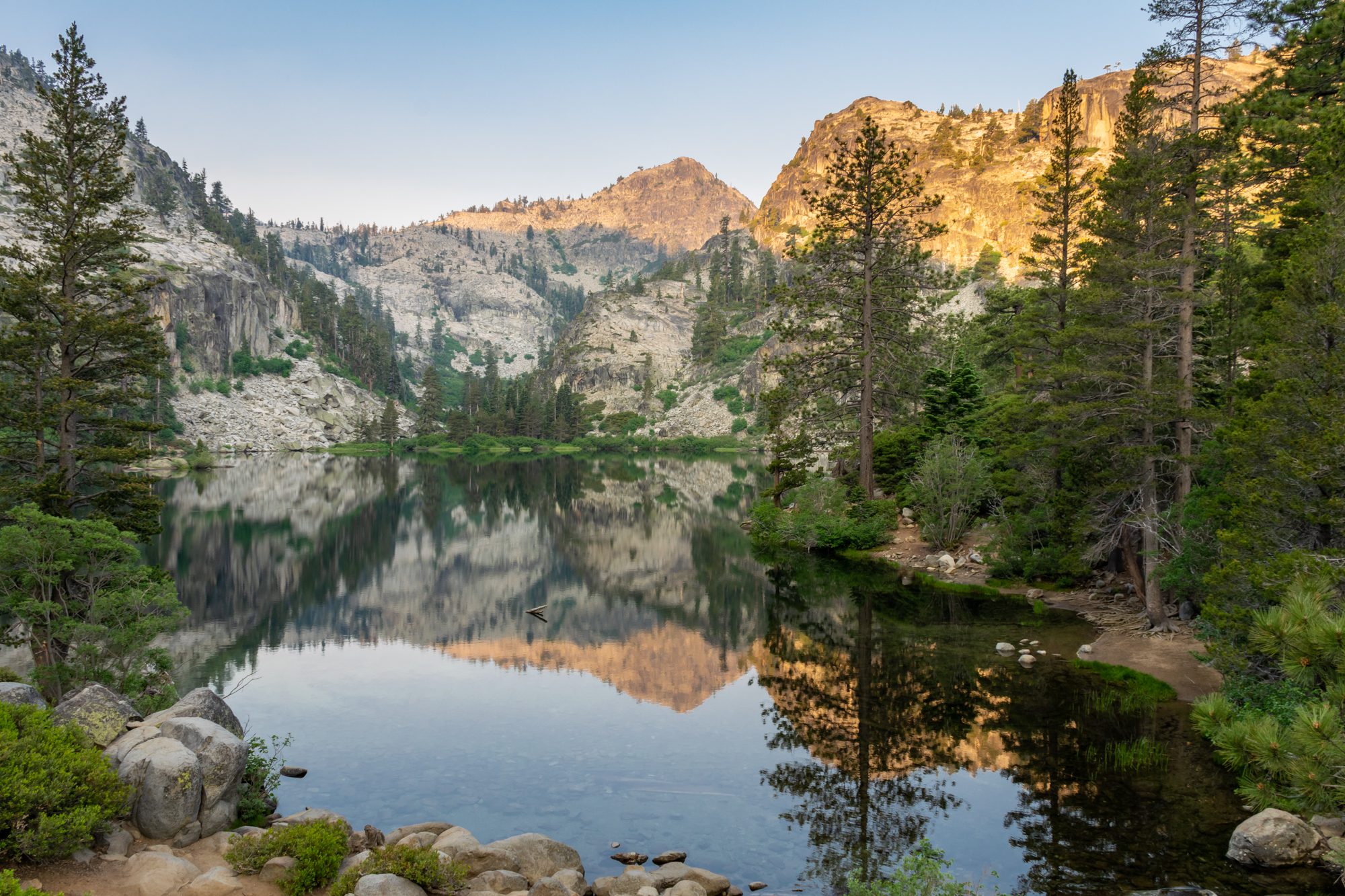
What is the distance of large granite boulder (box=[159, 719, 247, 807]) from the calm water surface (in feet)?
6.14

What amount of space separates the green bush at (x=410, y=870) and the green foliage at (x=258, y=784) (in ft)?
13.2

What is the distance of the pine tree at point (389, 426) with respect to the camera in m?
166

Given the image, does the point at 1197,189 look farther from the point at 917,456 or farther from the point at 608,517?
the point at 608,517

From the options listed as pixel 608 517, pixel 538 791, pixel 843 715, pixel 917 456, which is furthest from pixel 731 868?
pixel 608 517

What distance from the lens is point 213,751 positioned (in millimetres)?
14008

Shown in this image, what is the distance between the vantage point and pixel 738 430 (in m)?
172

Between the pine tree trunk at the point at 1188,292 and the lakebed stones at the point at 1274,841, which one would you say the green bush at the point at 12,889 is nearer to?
the lakebed stones at the point at 1274,841

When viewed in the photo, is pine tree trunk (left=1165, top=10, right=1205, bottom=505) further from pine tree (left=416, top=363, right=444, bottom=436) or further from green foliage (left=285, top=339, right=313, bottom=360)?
green foliage (left=285, top=339, right=313, bottom=360)

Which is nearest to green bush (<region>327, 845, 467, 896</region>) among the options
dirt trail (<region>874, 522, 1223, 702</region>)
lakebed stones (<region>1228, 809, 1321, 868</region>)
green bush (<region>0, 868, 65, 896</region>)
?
green bush (<region>0, 868, 65, 896</region>)

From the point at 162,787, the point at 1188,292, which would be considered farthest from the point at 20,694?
the point at 1188,292

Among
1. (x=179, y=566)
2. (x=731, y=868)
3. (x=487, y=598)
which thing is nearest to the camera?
(x=731, y=868)

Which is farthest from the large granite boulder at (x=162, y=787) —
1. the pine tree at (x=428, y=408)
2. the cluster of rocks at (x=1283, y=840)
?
the pine tree at (x=428, y=408)

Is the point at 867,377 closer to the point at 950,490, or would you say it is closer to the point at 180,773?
the point at 950,490

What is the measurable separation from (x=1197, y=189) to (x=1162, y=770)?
55.9 ft
